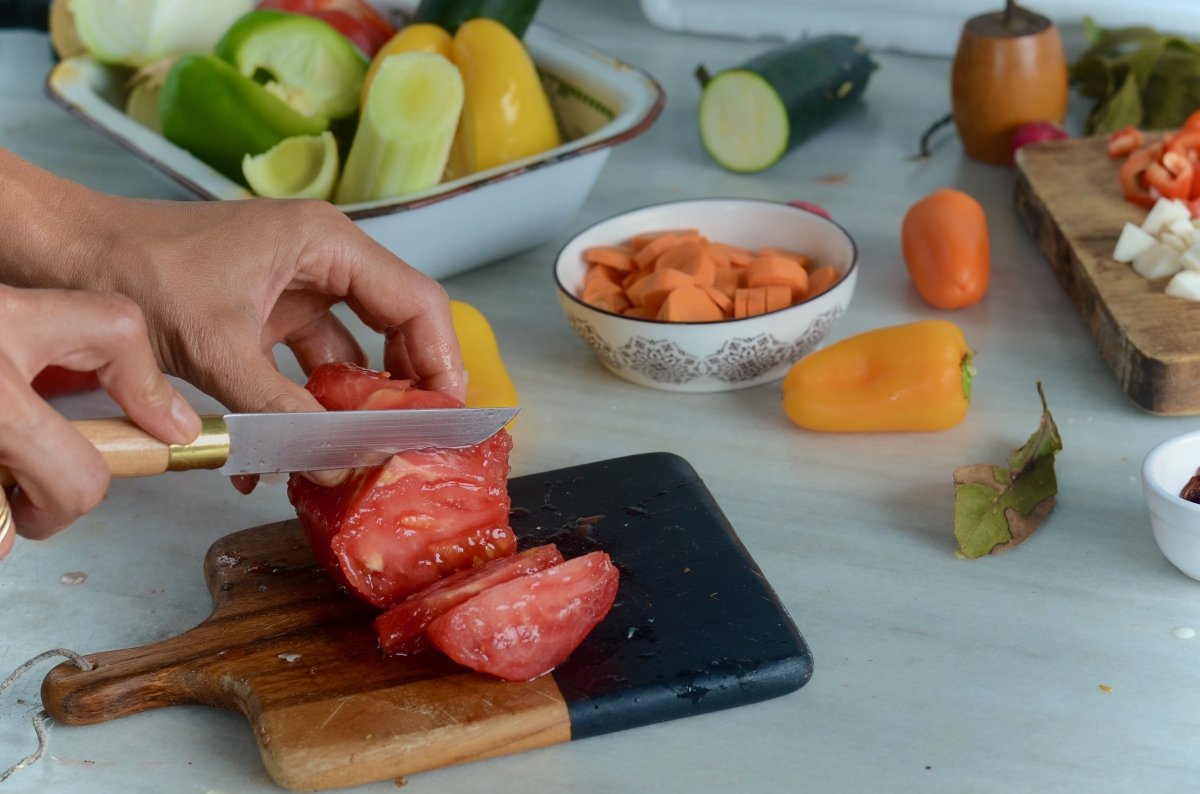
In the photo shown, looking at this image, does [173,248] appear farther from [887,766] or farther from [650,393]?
[887,766]

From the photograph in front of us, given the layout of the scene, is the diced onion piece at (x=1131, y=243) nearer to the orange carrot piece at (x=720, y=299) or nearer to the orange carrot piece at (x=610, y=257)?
the orange carrot piece at (x=720, y=299)

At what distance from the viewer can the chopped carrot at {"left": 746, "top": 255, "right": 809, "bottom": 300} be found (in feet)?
5.71

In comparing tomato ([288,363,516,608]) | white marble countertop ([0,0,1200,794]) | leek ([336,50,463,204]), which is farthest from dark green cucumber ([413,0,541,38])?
tomato ([288,363,516,608])

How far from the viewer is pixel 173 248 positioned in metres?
1.36

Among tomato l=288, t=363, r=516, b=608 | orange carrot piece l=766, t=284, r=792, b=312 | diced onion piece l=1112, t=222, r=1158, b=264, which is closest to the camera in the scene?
tomato l=288, t=363, r=516, b=608

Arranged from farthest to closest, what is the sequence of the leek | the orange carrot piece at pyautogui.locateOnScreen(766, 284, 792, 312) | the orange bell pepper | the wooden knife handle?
the leek, the orange carrot piece at pyautogui.locateOnScreen(766, 284, 792, 312), the orange bell pepper, the wooden knife handle

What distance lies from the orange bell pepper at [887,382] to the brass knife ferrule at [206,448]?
28.4 inches

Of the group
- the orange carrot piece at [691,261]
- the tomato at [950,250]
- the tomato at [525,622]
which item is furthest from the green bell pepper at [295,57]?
the tomato at [525,622]

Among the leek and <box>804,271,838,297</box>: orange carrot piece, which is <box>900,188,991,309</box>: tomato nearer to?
<box>804,271,838,297</box>: orange carrot piece

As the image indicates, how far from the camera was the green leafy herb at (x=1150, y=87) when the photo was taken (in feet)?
7.65

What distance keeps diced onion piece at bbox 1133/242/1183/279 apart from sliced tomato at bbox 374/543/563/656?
0.95 metres

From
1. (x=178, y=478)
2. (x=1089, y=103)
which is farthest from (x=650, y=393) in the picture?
(x=1089, y=103)

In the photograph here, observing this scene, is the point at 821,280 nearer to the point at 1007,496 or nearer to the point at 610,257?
the point at 610,257

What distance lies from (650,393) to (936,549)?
0.47m
